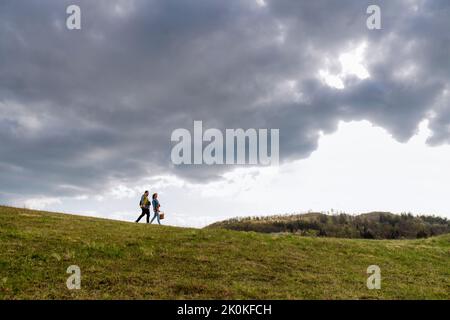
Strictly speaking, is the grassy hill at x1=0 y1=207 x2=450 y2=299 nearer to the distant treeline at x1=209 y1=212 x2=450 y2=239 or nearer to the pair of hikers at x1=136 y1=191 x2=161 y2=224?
the pair of hikers at x1=136 y1=191 x2=161 y2=224

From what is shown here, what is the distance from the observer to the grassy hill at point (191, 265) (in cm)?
1573

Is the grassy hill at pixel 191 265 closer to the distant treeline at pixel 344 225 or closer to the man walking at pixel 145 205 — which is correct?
the man walking at pixel 145 205

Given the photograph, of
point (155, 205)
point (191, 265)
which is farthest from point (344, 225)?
point (191, 265)

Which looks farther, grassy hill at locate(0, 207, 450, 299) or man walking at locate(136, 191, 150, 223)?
man walking at locate(136, 191, 150, 223)

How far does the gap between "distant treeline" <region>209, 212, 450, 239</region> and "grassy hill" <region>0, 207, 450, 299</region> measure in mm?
48133

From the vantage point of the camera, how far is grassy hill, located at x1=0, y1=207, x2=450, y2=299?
15.7m

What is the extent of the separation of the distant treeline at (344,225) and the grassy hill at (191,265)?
4813 centimetres

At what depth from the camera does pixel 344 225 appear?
88.6 m

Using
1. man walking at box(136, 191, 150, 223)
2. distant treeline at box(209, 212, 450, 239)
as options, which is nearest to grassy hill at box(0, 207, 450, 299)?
man walking at box(136, 191, 150, 223)

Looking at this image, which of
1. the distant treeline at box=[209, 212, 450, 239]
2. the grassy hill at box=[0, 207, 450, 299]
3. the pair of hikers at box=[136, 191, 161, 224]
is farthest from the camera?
the distant treeline at box=[209, 212, 450, 239]

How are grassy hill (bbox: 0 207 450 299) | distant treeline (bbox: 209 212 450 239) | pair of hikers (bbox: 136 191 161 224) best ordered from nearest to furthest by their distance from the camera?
grassy hill (bbox: 0 207 450 299), pair of hikers (bbox: 136 191 161 224), distant treeline (bbox: 209 212 450 239)

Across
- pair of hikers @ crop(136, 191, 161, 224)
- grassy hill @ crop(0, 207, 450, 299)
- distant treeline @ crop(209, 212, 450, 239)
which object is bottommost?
distant treeline @ crop(209, 212, 450, 239)
